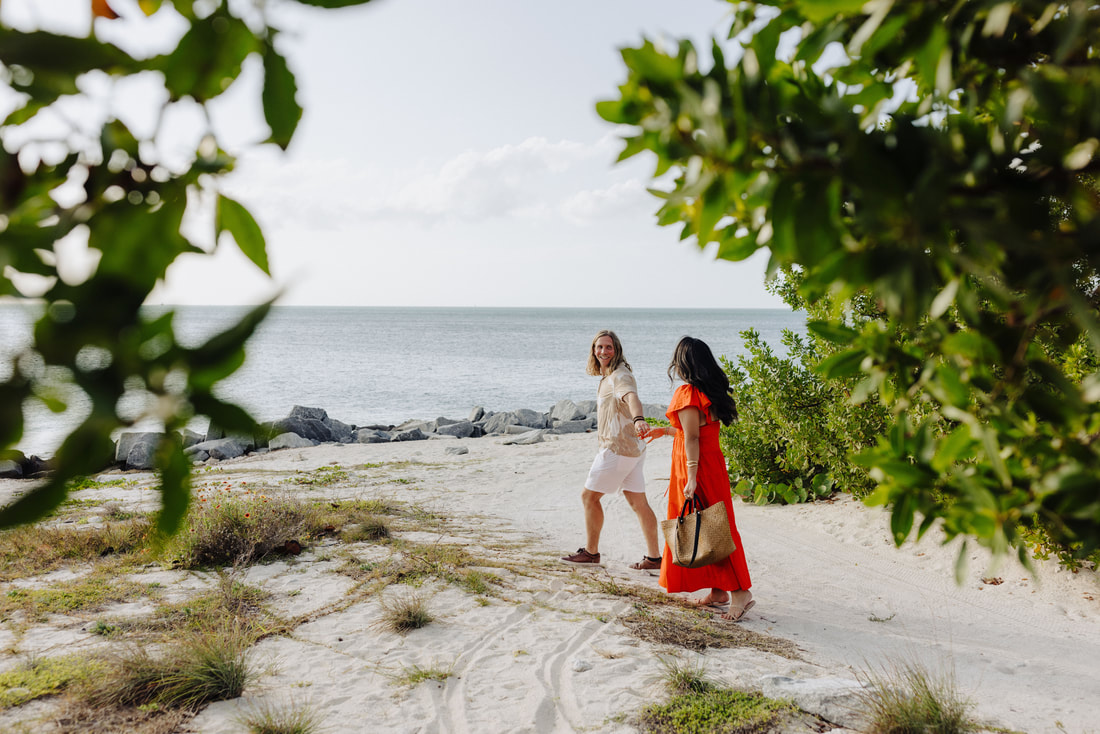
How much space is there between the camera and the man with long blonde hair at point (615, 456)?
6.36 m

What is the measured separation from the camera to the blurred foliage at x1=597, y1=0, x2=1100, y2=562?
0.73 metres

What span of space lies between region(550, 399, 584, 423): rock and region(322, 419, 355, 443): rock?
19.4 ft

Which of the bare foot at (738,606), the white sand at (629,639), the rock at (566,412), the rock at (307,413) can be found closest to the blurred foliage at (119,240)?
the white sand at (629,639)

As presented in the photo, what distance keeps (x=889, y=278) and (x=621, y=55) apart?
1.34ft

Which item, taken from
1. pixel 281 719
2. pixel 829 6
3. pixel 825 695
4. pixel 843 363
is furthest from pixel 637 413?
pixel 829 6

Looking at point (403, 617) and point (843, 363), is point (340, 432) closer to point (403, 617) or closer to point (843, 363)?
point (403, 617)

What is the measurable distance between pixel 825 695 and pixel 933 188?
12.7 feet

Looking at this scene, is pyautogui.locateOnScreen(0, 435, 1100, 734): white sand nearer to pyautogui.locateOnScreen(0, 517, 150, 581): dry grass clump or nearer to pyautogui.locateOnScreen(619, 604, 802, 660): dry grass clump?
pyautogui.locateOnScreen(619, 604, 802, 660): dry grass clump

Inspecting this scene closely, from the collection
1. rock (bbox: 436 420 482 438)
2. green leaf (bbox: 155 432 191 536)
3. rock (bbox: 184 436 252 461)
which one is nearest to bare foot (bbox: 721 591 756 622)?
green leaf (bbox: 155 432 191 536)

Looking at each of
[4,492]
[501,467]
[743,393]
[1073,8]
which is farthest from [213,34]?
[4,492]

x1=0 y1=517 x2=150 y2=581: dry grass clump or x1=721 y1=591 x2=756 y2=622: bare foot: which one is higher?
x1=721 y1=591 x2=756 y2=622: bare foot

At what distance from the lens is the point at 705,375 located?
5.39m

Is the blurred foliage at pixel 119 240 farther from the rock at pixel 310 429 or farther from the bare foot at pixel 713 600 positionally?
the rock at pixel 310 429

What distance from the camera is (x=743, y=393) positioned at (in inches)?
370
